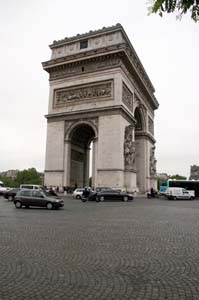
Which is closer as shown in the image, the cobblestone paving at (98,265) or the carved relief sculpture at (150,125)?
the cobblestone paving at (98,265)

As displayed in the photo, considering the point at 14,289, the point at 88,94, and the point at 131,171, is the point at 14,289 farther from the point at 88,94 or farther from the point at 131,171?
the point at 88,94

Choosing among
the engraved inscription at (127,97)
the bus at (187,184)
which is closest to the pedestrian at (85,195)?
the engraved inscription at (127,97)

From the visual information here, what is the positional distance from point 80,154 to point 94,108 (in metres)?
8.24

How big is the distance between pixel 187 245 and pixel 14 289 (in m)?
4.81

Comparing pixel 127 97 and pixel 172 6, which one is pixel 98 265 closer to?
pixel 172 6

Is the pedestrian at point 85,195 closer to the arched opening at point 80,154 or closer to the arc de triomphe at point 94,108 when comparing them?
the arc de triomphe at point 94,108

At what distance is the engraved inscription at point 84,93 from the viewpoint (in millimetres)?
35156

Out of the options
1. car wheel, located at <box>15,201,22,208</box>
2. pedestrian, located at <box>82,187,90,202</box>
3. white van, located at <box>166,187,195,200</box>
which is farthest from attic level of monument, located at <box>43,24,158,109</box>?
car wheel, located at <box>15,201,22,208</box>

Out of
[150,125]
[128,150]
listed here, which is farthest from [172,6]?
[150,125]

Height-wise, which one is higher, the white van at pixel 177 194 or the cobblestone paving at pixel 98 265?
the white van at pixel 177 194

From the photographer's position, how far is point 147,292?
419 centimetres

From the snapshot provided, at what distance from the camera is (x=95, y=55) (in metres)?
35.6

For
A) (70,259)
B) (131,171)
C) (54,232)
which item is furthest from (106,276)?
(131,171)

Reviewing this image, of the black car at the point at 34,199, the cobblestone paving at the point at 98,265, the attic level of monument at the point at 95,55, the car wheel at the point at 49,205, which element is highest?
the attic level of monument at the point at 95,55
